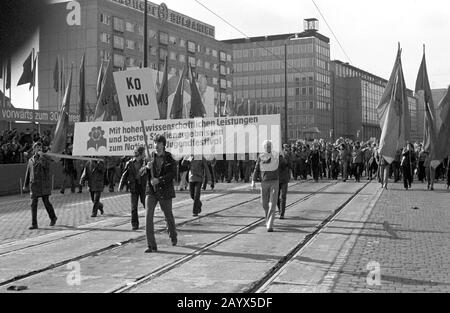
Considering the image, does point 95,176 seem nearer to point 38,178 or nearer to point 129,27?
point 38,178

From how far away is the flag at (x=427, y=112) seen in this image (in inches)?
599

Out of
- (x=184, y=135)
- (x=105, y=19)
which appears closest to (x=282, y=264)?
(x=184, y=135)

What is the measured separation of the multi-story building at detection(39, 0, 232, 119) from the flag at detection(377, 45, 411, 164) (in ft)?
137

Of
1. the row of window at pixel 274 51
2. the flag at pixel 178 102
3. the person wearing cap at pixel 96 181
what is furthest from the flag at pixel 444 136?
the row of window at pixel 274 51

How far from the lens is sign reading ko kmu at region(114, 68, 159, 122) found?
373 inches

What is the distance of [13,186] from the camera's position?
21.5m

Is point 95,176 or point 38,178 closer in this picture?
point 38,178

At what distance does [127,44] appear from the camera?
77625 mm

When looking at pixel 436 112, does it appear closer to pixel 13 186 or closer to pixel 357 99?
pixel 13 186

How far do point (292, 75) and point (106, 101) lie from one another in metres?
92.3

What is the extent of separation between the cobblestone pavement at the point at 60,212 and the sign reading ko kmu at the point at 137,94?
353cm

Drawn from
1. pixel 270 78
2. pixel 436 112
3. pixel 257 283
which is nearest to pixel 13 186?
pixel 436 112

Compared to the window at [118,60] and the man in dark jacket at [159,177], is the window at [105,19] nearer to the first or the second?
the window at [118,60]

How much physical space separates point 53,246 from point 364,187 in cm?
1591
